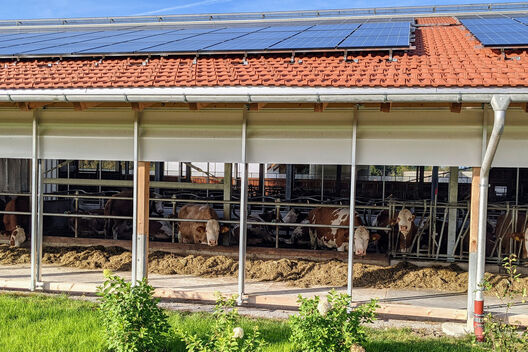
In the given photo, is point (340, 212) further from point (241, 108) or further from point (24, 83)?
point (24, 83)

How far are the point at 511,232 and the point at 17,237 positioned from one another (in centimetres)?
996

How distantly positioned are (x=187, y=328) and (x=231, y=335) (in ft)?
5.23

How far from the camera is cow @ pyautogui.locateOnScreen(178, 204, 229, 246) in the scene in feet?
33.4

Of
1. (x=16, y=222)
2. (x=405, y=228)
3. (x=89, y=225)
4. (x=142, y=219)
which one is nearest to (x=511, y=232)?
(x=405, y=228)

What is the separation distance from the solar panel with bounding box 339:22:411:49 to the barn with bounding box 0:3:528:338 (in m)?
0.04

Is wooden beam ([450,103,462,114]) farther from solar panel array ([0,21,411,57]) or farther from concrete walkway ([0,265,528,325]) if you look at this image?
concrete walkway ([0,265,528,325])

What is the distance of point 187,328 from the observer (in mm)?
6133

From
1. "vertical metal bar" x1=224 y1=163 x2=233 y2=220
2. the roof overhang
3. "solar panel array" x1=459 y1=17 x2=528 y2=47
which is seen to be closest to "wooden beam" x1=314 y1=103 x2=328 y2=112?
the roof overhang

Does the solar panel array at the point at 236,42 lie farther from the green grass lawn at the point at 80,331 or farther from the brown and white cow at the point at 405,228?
the green grass lawn at the point at 80,331

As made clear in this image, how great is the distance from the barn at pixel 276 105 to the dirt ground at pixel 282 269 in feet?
4.85

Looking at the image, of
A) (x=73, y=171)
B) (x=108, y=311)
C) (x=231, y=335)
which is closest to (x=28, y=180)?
(x=73, y=171)

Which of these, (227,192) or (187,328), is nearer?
(187,328)

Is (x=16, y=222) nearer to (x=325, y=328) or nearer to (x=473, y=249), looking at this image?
(x=325, y=328)

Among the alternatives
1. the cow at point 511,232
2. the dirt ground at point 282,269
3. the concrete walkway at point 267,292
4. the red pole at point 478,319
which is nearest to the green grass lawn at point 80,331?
the red pole at point 478,319
